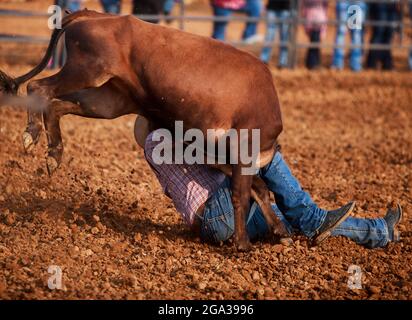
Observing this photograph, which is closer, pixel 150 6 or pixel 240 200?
→ pixel 240 200

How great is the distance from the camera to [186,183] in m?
4.68

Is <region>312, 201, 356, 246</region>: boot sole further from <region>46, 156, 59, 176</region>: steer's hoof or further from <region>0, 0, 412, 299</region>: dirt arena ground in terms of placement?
<region>46, 156, 59, 176</region>: steer's hoof

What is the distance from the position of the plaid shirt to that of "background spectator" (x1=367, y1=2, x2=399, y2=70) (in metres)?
8.65

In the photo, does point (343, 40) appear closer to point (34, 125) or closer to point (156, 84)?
point (156, 84)

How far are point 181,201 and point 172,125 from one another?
19.2 inches

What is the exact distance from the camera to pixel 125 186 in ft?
19.9

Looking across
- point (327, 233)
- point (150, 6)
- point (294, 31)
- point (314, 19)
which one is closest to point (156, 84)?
point (327, 233)

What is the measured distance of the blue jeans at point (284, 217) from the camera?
4.67 meters

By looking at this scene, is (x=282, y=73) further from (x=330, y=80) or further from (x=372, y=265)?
(x=372, y=265)

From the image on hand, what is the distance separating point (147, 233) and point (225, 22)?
759 centimetres

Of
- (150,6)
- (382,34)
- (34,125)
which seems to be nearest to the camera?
(34,125)

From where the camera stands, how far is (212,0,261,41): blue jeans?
12.0 m

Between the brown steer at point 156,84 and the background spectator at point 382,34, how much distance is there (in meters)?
8.48

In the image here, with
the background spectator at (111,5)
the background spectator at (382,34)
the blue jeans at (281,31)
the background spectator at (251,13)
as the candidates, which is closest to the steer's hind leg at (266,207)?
the background spectator at (111,5)
